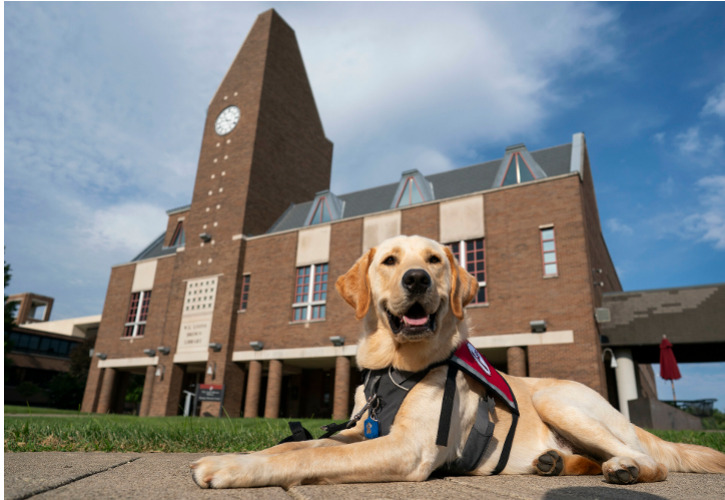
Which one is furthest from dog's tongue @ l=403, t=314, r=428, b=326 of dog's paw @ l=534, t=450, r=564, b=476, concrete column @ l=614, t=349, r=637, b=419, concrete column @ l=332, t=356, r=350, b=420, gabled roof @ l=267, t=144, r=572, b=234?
gabled roof @ l=267, t=144, r=572, b=234

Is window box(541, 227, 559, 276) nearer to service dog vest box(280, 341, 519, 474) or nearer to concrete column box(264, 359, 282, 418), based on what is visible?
concrete column box(264, 359, 282, 418)

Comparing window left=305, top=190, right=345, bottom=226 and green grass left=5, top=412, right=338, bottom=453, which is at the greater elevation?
window left=305, top=190, right=345, bottom=226

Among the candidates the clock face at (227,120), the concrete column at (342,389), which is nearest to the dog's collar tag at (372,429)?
the concrete column at (342,389)

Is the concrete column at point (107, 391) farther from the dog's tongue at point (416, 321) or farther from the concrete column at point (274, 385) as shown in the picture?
the dog's tongue at point (416, 321)

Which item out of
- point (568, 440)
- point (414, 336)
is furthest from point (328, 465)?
point (568, 440)

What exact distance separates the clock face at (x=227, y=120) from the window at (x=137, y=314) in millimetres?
10500

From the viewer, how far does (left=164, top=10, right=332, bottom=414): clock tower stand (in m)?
23.5

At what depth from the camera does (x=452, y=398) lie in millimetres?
2785

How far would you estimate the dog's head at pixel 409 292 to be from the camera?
10.1 feet

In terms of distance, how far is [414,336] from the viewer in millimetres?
3008

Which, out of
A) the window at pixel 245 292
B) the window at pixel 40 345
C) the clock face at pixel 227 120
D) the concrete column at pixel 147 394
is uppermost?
the clock face at pixel 227 120

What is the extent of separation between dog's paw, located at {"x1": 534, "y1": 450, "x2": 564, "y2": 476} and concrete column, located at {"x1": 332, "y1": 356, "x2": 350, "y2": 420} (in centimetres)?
1741

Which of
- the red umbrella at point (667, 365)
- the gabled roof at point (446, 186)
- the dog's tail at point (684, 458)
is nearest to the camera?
the dog's tail at point (684, 458)

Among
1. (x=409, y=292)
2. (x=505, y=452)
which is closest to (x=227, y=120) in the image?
(x=409, y=292)
